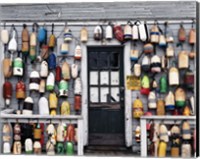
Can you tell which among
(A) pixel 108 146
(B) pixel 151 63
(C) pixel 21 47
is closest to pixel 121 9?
(B) pixel 151 63

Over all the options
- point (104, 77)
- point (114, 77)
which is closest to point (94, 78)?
point (104, 77)

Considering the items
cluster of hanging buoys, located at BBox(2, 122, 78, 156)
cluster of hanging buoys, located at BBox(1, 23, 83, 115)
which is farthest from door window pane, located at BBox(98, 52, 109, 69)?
cluster of hanging buoys, located at BBox(2, 122, 78, 156)

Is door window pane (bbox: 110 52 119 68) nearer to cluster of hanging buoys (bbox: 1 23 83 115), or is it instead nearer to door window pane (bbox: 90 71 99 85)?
door window pane (bbox: 90 71 99 85)

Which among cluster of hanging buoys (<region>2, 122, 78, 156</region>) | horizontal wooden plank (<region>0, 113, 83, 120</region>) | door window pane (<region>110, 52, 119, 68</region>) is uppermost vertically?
door window pane (<region>110, 52, 119, 68</region>)

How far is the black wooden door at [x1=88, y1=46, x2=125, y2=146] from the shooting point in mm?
4617

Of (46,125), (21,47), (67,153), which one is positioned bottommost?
(67,153)

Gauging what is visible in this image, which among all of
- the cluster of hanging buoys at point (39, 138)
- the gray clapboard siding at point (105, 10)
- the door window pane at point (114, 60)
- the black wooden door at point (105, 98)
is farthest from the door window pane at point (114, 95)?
the gray clapboard siding at point (105, 10)

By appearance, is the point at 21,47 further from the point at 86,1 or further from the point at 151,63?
the point at 151,63

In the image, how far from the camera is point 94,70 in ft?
15.3

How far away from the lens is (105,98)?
4.64 m

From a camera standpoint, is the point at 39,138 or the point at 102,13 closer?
the point at 102,13

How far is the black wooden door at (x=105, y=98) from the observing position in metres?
4.62

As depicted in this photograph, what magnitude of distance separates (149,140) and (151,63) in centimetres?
81

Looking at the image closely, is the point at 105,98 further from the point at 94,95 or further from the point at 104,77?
the point at 104,77
